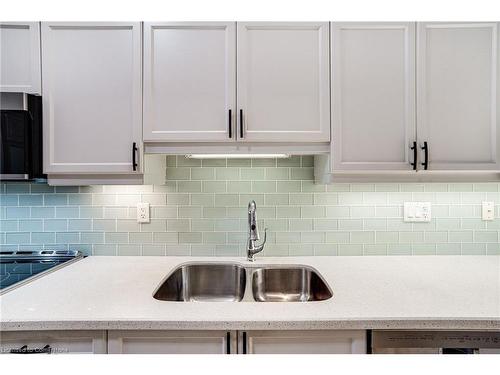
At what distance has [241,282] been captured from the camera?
1737 mm

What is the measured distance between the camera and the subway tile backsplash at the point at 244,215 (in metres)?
1.84

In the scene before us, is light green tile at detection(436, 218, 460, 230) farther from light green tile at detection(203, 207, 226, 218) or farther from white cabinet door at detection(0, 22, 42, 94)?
white cabinet door at detection(0, 22, 42, 94)

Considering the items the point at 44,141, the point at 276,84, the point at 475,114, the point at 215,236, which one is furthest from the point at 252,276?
the point at 475,114

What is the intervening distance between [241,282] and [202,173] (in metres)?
0.63

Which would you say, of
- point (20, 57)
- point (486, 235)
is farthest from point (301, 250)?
point (20, 57)

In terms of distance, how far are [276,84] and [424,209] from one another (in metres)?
1.09

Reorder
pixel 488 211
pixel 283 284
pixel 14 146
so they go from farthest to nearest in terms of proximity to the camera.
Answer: pixel 488 211 → pixel 283 284 → pixel 14 146

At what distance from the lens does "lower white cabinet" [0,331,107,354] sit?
1094mm

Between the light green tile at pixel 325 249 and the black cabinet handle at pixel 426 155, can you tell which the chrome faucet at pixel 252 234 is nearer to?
Answer: the light green tile at pixel 325 249

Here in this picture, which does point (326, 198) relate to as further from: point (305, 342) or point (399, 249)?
point (305, 342)

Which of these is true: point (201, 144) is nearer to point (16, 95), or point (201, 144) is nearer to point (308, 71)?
point (308, 71)

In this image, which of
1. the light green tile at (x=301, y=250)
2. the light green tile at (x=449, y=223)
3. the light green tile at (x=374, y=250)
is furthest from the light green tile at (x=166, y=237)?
the light green tile at (x=449, y=223)

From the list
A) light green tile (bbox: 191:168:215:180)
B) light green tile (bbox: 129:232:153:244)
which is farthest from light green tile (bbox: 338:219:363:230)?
light green tile (bbox: 129:232:153:244)

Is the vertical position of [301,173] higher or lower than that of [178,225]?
higher
